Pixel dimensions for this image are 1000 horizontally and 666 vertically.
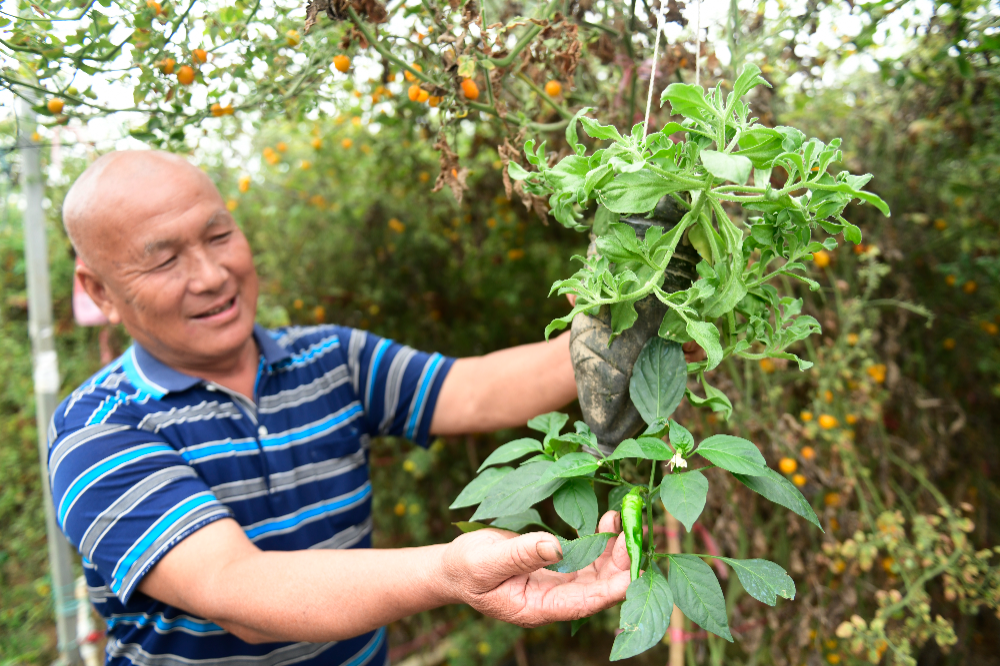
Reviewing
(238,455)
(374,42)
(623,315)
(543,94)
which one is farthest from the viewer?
(238,455)

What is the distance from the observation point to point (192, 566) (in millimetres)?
1080

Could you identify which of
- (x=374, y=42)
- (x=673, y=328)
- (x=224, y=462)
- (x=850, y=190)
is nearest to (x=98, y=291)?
(x=224, y=462)

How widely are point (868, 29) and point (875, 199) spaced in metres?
1.12

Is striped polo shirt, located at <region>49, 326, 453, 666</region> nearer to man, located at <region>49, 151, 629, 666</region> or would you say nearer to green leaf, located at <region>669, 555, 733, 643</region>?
man, located at <region>49, 151, 629, 666</region>

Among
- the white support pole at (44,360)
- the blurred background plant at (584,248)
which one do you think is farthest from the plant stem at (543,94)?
the white support pole at (44,360)

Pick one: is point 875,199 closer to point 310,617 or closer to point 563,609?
point 563,609

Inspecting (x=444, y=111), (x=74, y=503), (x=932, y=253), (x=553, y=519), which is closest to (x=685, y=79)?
(x=444, y=111)

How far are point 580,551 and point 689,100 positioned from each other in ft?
1.89

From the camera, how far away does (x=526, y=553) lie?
2.49 ft

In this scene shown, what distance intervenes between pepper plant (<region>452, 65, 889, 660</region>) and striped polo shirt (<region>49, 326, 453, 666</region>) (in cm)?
72

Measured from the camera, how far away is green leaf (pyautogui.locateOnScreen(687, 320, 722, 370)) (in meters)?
0.73

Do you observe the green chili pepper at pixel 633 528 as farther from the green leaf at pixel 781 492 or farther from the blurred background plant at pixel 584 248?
the blurred background plant at pixel 584 248

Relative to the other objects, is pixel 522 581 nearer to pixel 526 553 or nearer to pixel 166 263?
pixel 526 553

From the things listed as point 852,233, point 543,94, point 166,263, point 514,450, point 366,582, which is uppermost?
point 543,94
